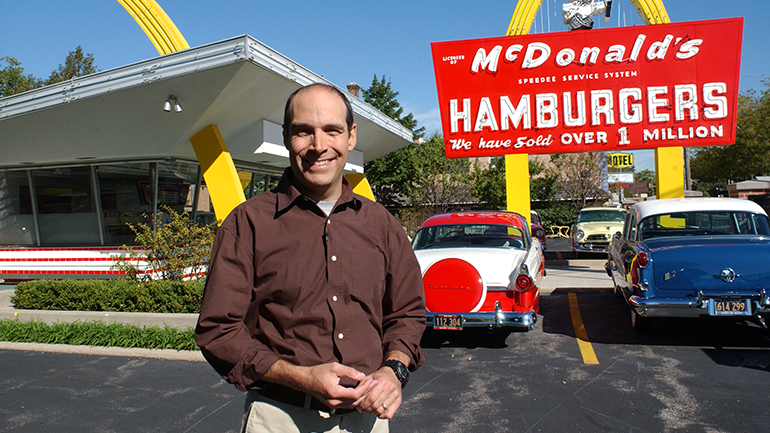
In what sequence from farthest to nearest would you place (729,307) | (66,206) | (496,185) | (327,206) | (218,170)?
(496,185)
(66,206)
(218,170)
(729,307)
(327,206)

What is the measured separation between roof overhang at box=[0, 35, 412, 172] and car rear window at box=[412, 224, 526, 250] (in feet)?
13.5

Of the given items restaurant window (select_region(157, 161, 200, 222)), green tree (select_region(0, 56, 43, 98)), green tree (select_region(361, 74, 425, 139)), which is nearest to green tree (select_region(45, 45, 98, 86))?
green tree (select_region(0, 56, 43, 98))

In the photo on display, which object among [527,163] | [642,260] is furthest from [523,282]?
[527,163]

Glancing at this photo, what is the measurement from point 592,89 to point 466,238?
719 centimetres

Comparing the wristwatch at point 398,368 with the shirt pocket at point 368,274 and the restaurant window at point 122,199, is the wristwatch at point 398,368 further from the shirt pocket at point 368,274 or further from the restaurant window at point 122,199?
the restaurant window at point 122,199

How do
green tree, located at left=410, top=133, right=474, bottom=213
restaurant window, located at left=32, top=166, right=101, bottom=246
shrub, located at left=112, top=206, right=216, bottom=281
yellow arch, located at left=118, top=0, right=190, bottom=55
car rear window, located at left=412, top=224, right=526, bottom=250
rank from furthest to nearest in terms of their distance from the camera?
1. green tree, located at left=410, top=133, right=474, bottom=213
2. yellow arch, located at left=118, top=0, right=190, bottom=55
3. restaurant window, located at left=32, top=166, right=101, bottom=246
4. shrub, located at left=112, top=206, right=216, bottom=281
5. car rear window, located at left=412, top=224, right=526, bottom=250

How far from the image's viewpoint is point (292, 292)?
71.8 inches

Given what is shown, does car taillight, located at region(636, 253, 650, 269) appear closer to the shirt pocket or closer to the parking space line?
the parking space line

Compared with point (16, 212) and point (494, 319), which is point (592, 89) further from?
point (16, 212)

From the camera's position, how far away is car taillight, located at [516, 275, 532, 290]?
6602 mm

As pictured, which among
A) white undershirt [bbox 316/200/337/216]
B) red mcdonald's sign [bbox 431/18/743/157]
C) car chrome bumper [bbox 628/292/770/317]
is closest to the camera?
white undershirt [bbox 316/200/337/216]

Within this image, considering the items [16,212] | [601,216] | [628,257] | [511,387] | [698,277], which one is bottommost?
[511,387]

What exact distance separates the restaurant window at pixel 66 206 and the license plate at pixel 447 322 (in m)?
10.1

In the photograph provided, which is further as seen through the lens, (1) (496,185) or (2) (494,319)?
(1) (496,185)
